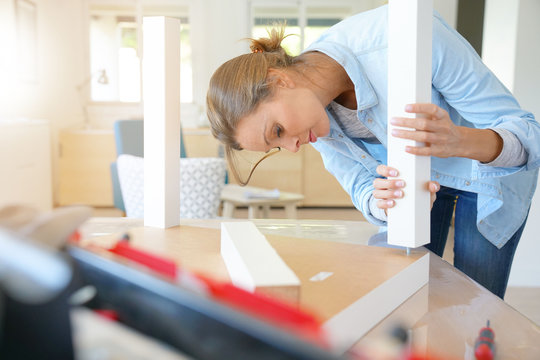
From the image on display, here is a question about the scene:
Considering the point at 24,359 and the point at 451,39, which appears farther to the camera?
the point at 451,39

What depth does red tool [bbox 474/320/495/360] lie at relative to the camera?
0.44m

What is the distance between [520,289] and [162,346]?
2806mm

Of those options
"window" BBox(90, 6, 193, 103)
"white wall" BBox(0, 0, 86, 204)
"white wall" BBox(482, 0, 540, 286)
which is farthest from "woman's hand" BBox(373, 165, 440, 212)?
"window" BBox(90, 6, 193, 103)

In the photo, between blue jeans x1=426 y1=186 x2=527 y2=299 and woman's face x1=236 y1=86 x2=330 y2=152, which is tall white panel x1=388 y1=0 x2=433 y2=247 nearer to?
woman's face x1=236 y1=86 x2=330 y2=152

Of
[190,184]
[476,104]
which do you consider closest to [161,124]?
[476,104]

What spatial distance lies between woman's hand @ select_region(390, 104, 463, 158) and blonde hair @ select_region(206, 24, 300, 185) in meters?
A: 0.27

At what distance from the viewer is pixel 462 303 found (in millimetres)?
585

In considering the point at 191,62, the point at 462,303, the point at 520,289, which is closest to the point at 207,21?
the point at 191,62

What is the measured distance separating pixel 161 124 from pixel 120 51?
477cm

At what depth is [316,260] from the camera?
600 mm

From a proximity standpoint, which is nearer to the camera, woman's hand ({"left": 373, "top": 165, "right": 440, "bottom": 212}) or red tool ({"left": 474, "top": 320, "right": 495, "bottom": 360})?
red tool ({"left": 474, "top": 320, "right": 495, "bottom": 360})

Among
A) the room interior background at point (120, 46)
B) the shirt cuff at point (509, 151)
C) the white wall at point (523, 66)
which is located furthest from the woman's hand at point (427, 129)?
the room interior background at point (120, 46)

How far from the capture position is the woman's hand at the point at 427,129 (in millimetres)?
624

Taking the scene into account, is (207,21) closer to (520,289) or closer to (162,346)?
(520,289)
